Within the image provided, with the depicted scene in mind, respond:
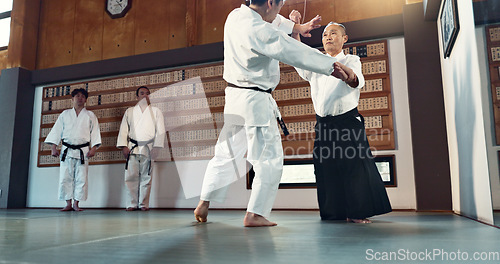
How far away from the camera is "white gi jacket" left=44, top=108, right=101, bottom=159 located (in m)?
4.29

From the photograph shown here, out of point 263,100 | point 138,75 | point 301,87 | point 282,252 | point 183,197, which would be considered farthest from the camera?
point 138,75

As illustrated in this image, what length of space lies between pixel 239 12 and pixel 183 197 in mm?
2802

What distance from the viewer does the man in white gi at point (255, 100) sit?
190cm

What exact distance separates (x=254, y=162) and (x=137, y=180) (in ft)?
8.84

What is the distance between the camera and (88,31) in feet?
17.5

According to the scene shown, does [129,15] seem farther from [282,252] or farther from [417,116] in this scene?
[282,252]

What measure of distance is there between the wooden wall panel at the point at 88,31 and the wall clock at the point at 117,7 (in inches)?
4.5

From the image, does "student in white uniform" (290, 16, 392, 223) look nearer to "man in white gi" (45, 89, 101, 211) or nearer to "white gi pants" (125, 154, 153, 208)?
"white gi pants" (125, 154, 153, 208)

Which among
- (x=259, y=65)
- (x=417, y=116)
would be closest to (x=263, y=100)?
(x=259, y=65)

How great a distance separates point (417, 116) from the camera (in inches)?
139

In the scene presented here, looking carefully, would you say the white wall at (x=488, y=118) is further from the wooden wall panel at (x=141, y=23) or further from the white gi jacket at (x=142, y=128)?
the white gi jacket at (x=142, y=128)

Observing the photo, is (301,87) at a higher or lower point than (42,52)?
lower

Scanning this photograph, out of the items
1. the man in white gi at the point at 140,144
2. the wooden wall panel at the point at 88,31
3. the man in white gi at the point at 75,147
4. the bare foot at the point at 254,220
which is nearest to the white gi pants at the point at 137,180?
the man in white gi at the point at 140,144

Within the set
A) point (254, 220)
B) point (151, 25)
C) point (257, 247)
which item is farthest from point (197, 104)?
point (257, 247)
